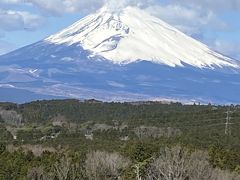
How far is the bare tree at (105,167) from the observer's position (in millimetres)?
45844

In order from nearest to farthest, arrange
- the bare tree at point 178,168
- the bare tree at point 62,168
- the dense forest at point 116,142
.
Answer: the bare tree at point 178,168, the dense forest at point 116,142, the bare tree at point 62,168

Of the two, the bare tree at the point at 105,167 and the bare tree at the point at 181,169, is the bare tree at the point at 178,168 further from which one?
the bare tree at the point at 105,167

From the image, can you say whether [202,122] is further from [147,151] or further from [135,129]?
[147,151]

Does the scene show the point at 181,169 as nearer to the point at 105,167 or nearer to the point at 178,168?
the point at 178,168

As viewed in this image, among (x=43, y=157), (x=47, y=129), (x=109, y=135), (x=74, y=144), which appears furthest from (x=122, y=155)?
(x=47, y=129)

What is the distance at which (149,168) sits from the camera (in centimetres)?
4212

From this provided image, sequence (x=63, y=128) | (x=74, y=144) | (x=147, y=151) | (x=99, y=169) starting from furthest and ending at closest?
(x=63, y=128) < (x=74, y=144) < (x=147, y=151) < (x=99, y=169)

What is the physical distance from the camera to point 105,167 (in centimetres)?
4647

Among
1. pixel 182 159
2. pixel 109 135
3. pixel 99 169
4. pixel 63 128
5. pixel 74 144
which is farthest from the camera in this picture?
pixel 63 128

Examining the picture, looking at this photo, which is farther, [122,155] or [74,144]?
[74,144]

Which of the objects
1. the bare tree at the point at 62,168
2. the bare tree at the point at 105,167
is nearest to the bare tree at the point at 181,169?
the bare tree at the point at 105,167

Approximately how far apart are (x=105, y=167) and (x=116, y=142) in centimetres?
2079

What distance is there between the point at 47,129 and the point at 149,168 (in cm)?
4119

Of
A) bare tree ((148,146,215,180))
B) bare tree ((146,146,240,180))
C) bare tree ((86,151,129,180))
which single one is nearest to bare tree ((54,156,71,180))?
bare tree ((86,151,129,180))
